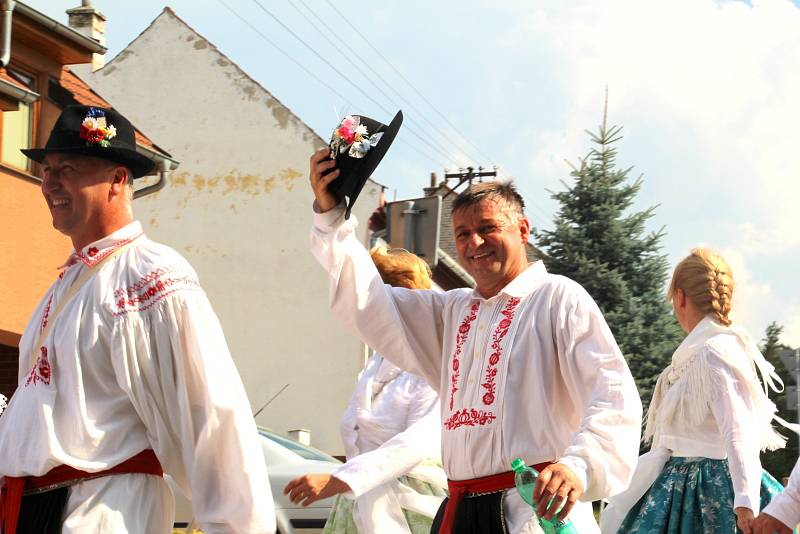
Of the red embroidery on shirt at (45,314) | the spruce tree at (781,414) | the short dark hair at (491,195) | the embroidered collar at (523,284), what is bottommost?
the spruce tree at (781,414)

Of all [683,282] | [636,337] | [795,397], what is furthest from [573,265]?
[683,282]

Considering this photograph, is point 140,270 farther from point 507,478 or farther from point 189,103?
point 189,103

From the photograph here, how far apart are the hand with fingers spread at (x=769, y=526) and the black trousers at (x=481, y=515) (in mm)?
1843

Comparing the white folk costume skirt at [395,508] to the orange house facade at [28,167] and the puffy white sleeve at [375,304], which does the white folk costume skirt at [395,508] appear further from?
the orange house facade at [28,167]

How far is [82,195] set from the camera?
4.09m

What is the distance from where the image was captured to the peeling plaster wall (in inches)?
1118

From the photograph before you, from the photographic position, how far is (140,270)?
12.9 feet

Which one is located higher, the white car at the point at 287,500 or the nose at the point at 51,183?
the nose at the point at 51,183

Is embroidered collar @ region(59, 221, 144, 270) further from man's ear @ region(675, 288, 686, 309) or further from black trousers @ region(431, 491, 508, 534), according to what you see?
man's ear @ region(675, 288, 686, 309)

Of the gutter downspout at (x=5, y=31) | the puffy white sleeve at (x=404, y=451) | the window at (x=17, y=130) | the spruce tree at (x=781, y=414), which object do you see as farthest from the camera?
the spruce tree at (x=781, y=414)

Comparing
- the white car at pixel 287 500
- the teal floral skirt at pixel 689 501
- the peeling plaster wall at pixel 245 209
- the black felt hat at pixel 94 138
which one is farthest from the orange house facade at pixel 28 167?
the black felt hat at pixel 94 138

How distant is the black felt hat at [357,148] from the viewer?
14.0 ft

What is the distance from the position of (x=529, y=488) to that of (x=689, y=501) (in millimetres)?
2825

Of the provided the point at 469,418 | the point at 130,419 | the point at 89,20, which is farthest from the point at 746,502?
the point at 89,20
